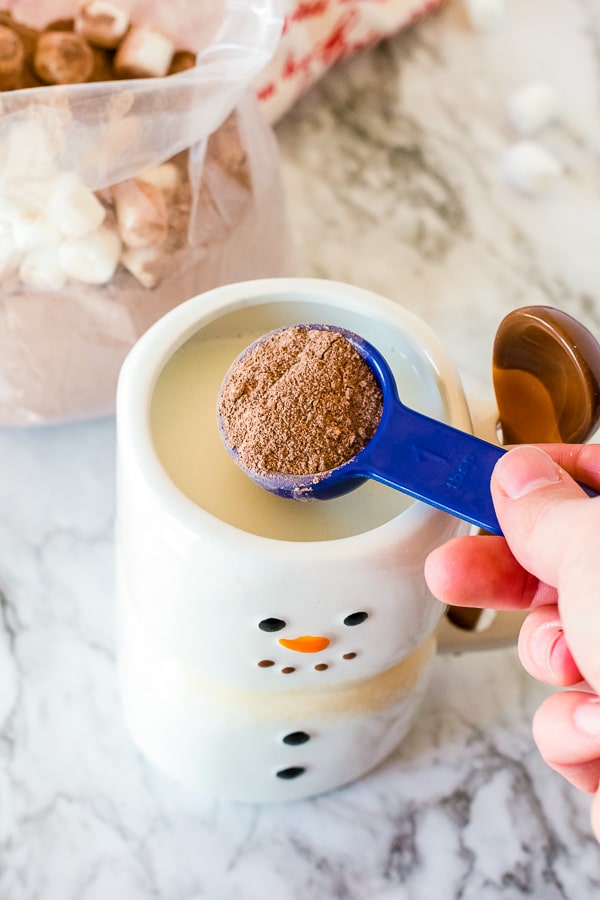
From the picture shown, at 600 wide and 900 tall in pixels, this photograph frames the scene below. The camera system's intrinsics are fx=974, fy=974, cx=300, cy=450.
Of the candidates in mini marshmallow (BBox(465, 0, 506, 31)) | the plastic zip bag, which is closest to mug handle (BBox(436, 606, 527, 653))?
the plastic zip bag

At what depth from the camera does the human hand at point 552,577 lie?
329mm

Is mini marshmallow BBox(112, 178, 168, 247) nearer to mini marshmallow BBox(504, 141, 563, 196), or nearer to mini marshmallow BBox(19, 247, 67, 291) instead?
mini marshmallow BBox(19, 247, 67, 291)

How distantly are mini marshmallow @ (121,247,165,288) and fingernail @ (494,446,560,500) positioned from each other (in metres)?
0.25

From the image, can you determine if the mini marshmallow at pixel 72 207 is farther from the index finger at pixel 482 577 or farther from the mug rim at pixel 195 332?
the index finger at pixel 482 577

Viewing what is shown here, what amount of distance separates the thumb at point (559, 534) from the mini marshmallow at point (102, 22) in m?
0.35

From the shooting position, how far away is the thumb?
1.07 ft

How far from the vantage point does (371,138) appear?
77 cm

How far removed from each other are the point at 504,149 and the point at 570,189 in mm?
62

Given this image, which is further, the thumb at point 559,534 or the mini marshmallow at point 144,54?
the mini marshmallow at point 144,54

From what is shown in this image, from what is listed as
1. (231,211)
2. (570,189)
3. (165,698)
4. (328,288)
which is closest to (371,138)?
(570,189)

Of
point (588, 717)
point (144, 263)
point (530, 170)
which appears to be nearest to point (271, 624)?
point (588, 717)

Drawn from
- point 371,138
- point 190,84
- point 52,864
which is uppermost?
point 190,84

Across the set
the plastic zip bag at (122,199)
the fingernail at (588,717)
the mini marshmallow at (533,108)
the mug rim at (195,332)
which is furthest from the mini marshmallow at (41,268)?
the mini marshmallow at (533,108)

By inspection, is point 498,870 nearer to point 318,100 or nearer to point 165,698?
point 165,698
